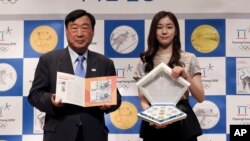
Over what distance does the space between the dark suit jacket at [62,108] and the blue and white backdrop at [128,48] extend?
25.5 inches

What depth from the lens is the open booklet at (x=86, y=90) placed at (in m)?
1.98

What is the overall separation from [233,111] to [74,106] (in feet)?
3.82

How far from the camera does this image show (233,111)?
2.70 meters

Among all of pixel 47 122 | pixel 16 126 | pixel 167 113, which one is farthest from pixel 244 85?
pixel 16 126

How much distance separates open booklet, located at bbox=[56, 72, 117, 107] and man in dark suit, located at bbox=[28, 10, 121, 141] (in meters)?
0.04

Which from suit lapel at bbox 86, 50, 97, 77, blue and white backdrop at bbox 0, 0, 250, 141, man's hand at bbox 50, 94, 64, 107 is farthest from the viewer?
blue and white backdrop at bbox 0, 0, 250, 141

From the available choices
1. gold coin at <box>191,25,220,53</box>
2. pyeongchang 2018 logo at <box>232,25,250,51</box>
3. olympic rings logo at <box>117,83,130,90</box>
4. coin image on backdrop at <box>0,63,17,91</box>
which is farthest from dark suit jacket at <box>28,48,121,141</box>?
pyeongchang 2018 logo at <box>232,25,250,51</box>

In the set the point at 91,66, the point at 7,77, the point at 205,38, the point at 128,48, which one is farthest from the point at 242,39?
the point at 7,77

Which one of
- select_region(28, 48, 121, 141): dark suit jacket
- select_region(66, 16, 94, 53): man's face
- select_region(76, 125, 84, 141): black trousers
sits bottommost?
select_region(76, 125, 84, 141): black trousers

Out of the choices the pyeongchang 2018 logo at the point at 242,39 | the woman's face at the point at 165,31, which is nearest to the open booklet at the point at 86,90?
the woman's face at the point at 165,31

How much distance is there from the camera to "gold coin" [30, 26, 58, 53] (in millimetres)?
2783

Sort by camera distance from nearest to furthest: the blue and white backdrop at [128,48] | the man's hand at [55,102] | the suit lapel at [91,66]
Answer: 1. the man's hand at [55,102]
2. the suit lapel at [91,66]
3. the blue and white backdrop at [128,48]

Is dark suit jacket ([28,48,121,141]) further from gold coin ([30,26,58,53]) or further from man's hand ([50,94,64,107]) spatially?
gold coin ([30,26,58,53])

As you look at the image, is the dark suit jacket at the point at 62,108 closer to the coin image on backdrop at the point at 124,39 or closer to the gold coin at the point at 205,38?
the coin image on backdrop at the point at 124,39
